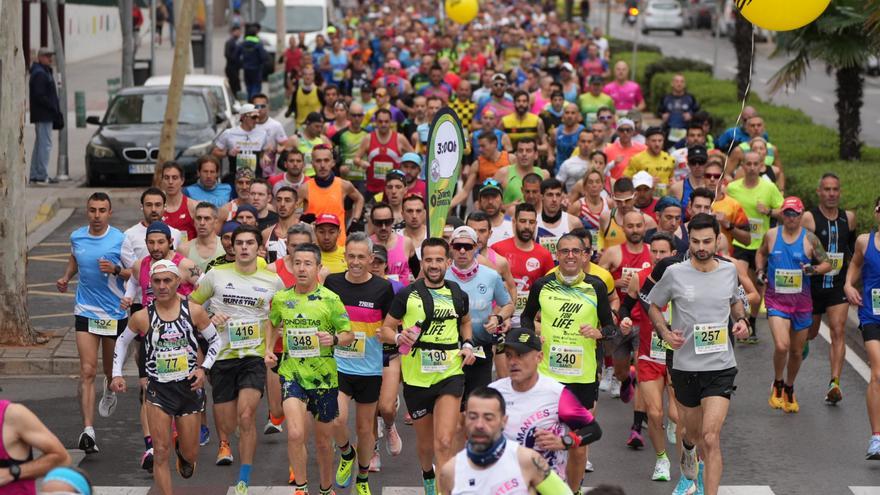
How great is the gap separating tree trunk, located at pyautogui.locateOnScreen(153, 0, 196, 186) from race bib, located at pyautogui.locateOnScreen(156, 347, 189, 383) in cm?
1083

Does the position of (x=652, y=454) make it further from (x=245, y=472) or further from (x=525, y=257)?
(x=245, y=472)

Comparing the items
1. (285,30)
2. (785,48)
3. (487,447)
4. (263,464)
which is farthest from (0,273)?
(285,30)

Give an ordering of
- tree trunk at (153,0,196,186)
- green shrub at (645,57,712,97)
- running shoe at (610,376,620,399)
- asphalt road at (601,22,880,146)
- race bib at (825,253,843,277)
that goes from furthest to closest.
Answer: green shrub at (645,57,712,97), asphalt road at (601,22,880,146), tree trunk at (153,0,196,186), running shoe at (610,376,620,399), race bib at (825,253,843,277)

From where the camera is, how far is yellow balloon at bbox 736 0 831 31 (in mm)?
12273

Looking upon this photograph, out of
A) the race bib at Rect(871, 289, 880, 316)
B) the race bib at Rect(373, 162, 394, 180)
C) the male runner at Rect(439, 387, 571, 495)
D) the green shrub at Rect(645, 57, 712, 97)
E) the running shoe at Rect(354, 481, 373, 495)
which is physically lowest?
the green shrub at Rect(645, 57, 712, 97)

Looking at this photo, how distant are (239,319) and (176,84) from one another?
10846 millimetres

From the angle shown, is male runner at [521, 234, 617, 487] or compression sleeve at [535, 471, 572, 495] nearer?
compression sleeve at [535, 471, 572, 495]

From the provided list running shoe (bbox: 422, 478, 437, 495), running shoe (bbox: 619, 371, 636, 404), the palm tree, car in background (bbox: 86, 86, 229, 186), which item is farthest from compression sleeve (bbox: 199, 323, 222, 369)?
the palm tree

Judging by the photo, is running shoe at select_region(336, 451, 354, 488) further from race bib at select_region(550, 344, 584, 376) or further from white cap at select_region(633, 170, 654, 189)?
white cap at select_region(633, 170, 654, 189)

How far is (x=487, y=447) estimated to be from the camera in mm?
7066

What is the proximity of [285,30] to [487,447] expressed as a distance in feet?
130

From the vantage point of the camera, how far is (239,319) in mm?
11188

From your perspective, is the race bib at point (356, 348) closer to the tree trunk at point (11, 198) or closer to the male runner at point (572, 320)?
the male runner at point (572, 320)

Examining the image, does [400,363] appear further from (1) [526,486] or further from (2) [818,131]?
(2) [818,131]
